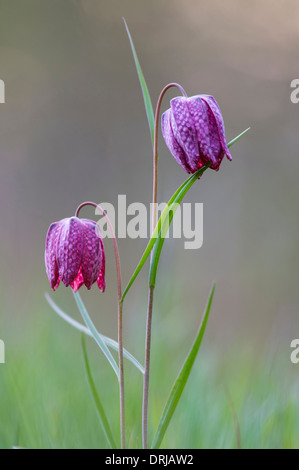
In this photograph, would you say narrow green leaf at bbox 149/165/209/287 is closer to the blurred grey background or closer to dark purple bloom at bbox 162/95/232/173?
dark purple bloom at bbox 162/95/232/173

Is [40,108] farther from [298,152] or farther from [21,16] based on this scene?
[298,152]

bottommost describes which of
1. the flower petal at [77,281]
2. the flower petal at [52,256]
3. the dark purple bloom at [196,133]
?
the flower petal at [77,281]

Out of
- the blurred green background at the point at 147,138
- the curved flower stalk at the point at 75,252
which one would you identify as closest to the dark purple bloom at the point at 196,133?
the curved flower stalk at the point at 75,252

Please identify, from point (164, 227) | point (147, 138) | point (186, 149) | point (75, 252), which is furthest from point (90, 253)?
point (147, 138)

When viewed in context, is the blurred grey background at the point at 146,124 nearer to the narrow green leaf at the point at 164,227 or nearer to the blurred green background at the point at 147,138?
the blurred green background at the point at 147,138
